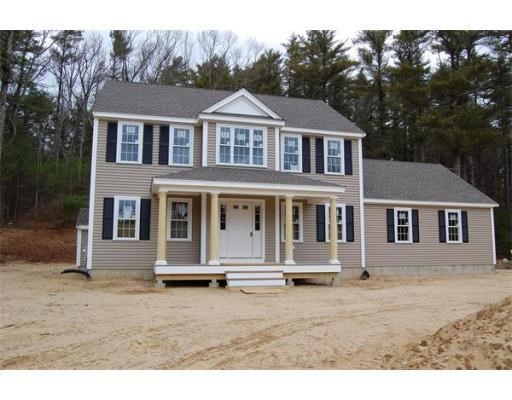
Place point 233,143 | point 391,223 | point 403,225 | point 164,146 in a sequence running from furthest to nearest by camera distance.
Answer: point 403,225 < point 391,223 < point 233,143 < point 164,146

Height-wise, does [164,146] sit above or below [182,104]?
below

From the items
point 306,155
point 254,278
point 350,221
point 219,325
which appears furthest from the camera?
point 350,221

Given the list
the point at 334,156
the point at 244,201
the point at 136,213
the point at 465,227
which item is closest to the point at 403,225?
the point at 465,227

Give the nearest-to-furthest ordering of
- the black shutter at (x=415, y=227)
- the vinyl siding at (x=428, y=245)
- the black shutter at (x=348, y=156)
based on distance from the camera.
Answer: the black shutter at (x=348, y=156) < the vinyl siding at (x=428, y=245) < the black shutter at (x=415, y=227)

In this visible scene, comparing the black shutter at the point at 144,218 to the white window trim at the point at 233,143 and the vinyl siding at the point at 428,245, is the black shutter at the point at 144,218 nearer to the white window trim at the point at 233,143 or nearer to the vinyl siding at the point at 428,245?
the white window trim at the point at 233,143

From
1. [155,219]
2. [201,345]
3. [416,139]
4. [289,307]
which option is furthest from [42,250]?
[416,139]

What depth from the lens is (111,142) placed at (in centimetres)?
1457

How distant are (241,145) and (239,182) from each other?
2.48 meters

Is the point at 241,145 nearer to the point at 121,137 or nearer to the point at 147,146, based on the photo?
the point at 147,146

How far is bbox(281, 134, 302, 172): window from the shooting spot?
16.3 m

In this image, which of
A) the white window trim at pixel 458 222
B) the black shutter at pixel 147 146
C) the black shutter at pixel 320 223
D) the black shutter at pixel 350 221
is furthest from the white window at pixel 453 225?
the black shutter at pixel 147 146

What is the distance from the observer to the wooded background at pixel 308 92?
27.9 metres

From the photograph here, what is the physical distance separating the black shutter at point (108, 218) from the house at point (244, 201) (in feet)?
0.11
